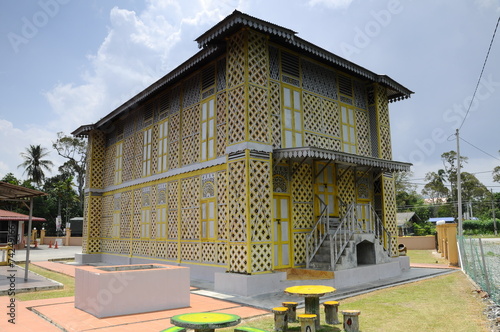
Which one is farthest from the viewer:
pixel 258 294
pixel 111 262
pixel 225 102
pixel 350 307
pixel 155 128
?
pixel 111 262

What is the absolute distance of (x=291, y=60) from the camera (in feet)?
37.9

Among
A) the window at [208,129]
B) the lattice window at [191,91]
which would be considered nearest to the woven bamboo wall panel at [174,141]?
the lattice window at [191,91]

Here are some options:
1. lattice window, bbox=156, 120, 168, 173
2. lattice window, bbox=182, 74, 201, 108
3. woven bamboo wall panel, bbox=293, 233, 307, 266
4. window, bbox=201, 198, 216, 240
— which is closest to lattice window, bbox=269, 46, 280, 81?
lattice window, bbox=182, 74, 201, 108

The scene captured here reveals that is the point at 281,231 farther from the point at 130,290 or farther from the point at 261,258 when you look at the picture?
the point at 130,290

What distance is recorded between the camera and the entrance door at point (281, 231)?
1035cm

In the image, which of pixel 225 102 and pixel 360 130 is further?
pixel 360 130

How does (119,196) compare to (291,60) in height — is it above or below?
below

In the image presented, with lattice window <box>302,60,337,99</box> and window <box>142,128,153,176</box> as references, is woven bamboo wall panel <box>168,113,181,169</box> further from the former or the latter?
lattice window <box>302,60,337,99</box>

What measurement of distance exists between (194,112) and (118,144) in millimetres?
7275

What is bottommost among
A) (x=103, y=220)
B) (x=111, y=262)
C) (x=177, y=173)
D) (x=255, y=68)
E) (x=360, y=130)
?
(x=111, y=262)

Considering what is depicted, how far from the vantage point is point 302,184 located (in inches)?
444

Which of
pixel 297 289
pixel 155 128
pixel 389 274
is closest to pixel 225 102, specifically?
pixel 155 128

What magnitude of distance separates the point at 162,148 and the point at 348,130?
692 centimetres

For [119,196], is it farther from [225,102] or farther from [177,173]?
[225,102]
